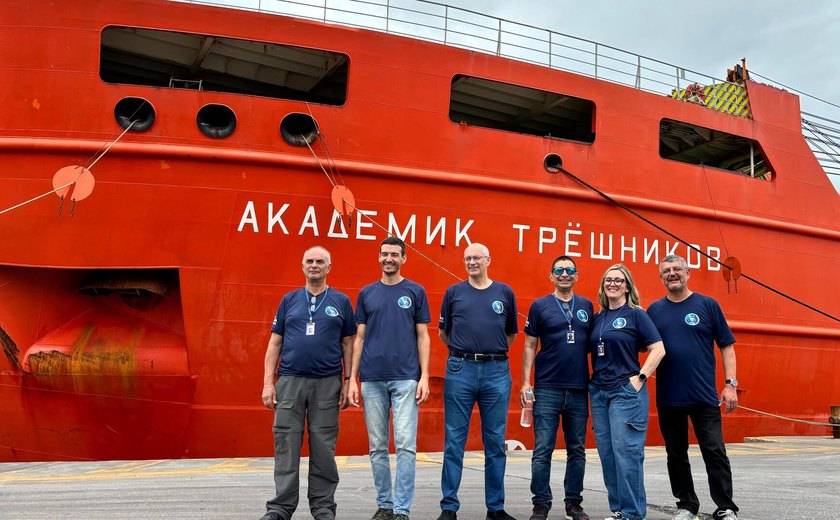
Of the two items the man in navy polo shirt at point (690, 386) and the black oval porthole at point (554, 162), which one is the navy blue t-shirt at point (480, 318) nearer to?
the man in navy polo shirt at point (690, 386)

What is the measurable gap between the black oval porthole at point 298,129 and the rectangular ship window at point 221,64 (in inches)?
25.2

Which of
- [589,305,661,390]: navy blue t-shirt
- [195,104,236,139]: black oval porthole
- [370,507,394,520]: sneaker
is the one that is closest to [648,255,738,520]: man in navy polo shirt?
[589,305,661,390]: navy blue t-shirt

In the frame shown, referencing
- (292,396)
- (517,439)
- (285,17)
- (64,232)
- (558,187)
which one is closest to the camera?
(292,396)

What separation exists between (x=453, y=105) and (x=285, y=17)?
10.2 ft

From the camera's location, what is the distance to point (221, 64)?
7.91m

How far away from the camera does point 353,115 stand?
7.03 metres

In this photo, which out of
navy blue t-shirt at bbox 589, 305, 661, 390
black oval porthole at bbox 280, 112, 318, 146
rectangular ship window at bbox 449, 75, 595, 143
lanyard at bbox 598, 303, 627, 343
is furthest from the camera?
rectangular ship window at bbox 449, 75, 595, 143

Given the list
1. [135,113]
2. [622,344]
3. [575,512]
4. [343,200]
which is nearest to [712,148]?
[343,200]

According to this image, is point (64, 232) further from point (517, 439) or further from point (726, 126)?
point (726, 126)

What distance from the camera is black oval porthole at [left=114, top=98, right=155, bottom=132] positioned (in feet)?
20.9

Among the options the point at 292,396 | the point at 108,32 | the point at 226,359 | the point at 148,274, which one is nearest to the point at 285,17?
the point at 108,32

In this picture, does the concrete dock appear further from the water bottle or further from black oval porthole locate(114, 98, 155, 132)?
black oval porthole locate(114, 98, 155, 132)

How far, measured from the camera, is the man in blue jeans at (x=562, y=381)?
3713 mm

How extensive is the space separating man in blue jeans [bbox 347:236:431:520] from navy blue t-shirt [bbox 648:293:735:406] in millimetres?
1189
